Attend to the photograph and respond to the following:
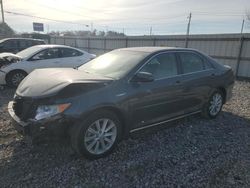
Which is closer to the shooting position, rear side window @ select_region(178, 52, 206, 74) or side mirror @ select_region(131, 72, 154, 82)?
side mirror @ select_region(131, 72, 154, 82)

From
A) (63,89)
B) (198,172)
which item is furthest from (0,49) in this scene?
(198,172)

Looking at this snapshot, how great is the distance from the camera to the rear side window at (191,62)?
4676mm

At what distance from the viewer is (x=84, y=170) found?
3.24m

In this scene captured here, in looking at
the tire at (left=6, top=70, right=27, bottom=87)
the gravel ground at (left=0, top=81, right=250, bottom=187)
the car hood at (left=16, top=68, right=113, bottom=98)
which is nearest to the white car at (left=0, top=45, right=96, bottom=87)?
the tire at (left=6, top=70, right=27, bottom=87)

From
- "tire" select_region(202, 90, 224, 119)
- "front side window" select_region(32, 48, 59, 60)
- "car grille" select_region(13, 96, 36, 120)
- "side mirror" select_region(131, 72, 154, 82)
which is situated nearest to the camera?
"car grille" select_region(13, 96, 36, 120)

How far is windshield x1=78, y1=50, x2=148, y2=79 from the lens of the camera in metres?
3.86

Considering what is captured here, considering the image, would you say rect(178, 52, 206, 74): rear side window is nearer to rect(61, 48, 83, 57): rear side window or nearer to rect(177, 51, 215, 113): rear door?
rect(177, 51, 215, 113): rear door

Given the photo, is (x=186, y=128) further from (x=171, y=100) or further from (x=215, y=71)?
(x=215, y=71)

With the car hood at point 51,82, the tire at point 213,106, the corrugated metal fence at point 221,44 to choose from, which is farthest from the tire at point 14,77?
the corrugated metal fence at point 221,44

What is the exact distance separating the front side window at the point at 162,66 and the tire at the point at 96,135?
101cm

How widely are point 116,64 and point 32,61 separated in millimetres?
4847

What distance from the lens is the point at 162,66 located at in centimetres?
428

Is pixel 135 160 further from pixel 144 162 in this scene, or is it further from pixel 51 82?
pixel 51 82

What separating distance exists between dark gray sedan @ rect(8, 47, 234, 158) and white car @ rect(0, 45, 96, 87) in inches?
157
